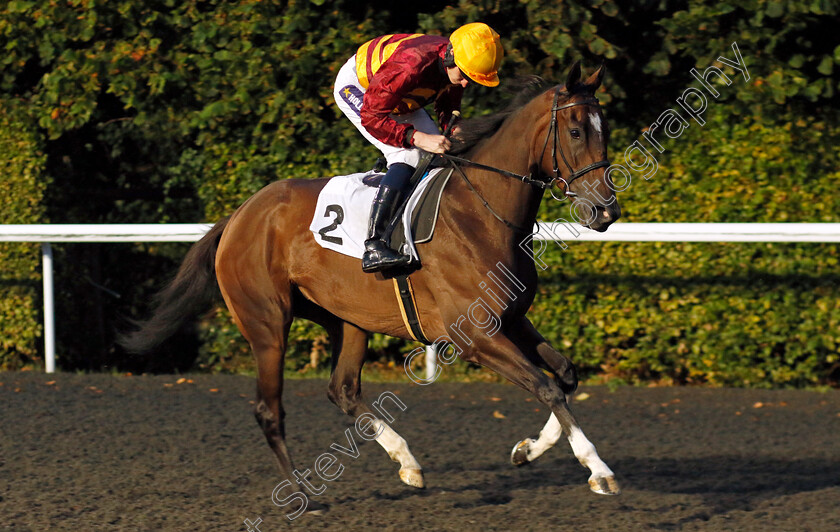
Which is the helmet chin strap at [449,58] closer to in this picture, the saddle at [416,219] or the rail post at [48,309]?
the saddle at [416,219]

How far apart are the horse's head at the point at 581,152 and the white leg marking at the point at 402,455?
1357mm

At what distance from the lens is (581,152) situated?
12.1 ft

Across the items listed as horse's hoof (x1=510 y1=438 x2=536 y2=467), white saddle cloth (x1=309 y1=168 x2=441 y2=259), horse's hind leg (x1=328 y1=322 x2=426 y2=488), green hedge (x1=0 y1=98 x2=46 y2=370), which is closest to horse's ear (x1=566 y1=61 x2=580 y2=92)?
white saddle cloth (x1=309 y1=168 x2=441 y2=259)

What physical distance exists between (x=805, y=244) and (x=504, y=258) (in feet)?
11.2

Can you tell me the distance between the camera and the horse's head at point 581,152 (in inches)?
141

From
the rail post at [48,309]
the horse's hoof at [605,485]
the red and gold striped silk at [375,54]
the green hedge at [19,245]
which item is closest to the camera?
the horse's hoof at [605,485]

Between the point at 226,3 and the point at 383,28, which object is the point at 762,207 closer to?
the point at 383,28

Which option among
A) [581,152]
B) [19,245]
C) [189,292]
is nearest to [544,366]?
[581,152]

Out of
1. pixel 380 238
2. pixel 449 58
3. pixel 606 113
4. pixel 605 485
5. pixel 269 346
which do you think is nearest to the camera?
pixel 605 485

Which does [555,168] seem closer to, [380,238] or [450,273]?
[450,273]

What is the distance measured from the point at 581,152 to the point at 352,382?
1689 mm

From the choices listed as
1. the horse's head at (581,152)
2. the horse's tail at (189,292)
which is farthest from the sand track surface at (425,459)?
the horse's head at (581,152)

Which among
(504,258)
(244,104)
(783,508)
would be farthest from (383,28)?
(783,508)

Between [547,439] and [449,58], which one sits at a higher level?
[449,58]
